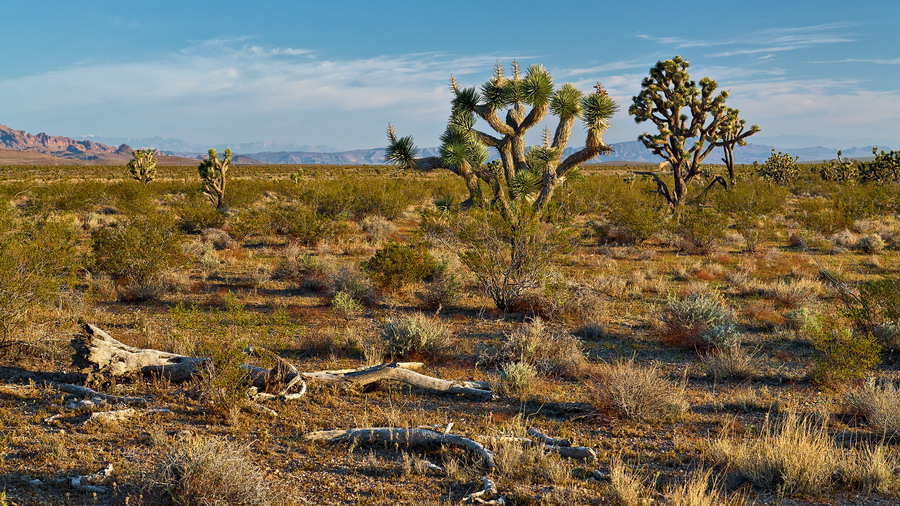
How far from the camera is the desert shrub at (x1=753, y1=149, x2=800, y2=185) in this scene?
49094 mm

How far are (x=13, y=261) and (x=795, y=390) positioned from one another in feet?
32.8

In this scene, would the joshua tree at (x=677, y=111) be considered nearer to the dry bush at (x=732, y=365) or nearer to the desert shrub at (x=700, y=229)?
the desert shrub at (x=700, y=229)

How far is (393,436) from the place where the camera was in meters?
5.07

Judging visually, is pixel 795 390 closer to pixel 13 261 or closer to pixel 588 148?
pixel 588 148

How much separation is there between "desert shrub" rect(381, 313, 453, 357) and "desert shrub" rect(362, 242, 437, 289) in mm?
3559

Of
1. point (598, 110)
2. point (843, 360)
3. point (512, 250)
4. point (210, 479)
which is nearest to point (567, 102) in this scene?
point (598, 110)

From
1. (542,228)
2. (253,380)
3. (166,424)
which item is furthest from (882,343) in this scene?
(166,424)

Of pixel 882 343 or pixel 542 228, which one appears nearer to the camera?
pixel 882 343

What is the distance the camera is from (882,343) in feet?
26.4

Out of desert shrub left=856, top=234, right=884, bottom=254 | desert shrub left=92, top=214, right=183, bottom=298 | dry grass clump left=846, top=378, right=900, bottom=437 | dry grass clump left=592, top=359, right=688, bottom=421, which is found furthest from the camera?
desert shrub left=856, top=234, right=884, bottom=254

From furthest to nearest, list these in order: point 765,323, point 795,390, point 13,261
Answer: point 765,323
point 13,261
point 795,390

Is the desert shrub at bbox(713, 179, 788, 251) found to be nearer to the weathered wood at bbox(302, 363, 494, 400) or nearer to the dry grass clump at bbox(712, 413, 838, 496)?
the weathered wood at bbox(302, 363, 494, 400)

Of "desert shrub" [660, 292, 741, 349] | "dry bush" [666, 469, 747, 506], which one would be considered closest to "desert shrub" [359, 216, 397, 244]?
"desert shrub" [660, 292, 741, 349]

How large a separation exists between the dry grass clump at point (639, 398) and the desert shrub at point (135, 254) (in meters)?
9.57
